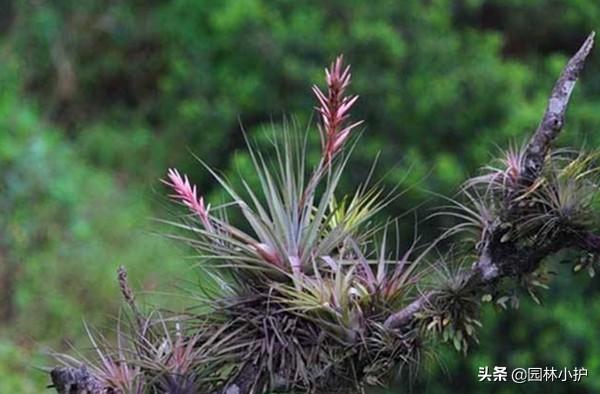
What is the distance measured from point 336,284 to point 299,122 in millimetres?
3623

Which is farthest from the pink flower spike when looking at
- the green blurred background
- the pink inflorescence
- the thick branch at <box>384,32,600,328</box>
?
the green blurred background

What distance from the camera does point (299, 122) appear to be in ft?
17.3

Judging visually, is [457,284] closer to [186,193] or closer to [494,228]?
[494,228]

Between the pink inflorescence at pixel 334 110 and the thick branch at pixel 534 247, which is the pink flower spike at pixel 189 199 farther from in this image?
the thick branch at pixel 534 247

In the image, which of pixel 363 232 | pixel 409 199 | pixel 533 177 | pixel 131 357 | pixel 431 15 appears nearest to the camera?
pixel 533 177

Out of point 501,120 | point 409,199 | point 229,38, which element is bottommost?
point 409,199

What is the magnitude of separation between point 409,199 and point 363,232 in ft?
11.4

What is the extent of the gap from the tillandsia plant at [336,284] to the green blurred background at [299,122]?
294 centimetres

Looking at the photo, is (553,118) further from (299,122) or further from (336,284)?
(299,122)

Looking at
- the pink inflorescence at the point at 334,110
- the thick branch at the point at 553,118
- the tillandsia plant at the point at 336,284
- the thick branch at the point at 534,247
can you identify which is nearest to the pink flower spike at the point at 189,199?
the tillandsia plant at the point at 336,284

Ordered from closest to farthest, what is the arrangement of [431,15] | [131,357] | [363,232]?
[131,357], [363,232], [431,15]

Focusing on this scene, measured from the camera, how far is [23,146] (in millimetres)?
5648

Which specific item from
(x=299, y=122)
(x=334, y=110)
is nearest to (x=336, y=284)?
(x=334, y=110)

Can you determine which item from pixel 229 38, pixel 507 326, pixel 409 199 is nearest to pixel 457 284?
pixel 409 199
